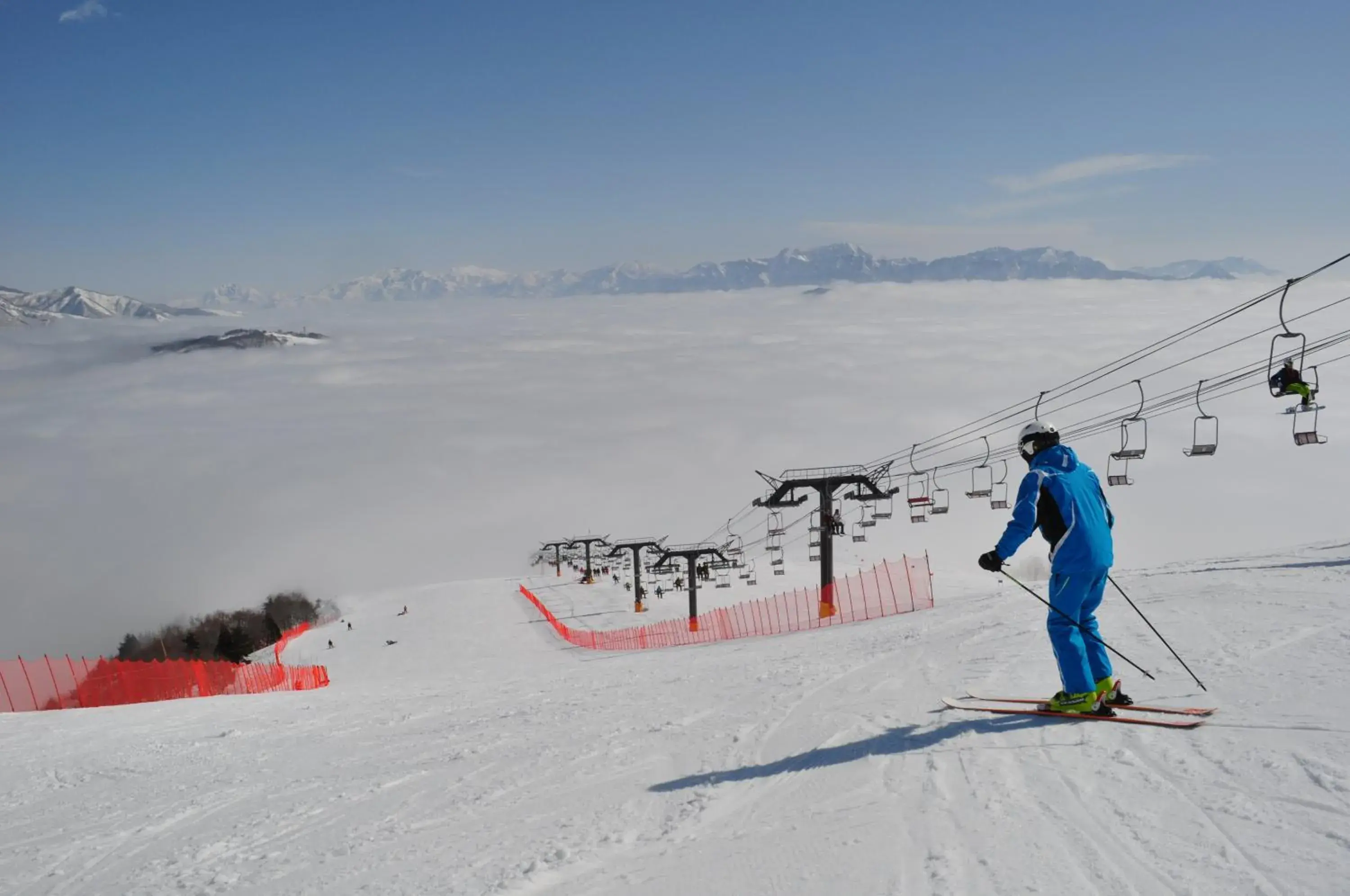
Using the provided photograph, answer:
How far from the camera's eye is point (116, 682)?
30.4 meters

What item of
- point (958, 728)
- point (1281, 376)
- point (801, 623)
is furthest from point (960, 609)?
point (801, 623)

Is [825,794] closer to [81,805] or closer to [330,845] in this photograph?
[330,845]

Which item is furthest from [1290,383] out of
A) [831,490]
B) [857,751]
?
[831,490]

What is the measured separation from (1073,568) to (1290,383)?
837cm

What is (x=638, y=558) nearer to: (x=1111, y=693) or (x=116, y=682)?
(x=116, y=682)

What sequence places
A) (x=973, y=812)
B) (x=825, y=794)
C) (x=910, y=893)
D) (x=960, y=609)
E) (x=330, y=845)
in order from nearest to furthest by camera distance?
(x=910, y=893), (x=973, y=812), (x=825, y=794), (x=330, y=845), (x=960, y=609)

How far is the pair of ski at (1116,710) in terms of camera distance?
21.7 feet

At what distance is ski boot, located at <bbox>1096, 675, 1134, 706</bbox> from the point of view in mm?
7031

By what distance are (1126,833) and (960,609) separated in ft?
49.0

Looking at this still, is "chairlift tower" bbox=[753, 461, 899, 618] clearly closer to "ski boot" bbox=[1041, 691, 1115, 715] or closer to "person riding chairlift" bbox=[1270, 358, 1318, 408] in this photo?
"person riding chairlift" bbox=[1270, 358, 1318, 408]

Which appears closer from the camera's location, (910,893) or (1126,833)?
(910,893)

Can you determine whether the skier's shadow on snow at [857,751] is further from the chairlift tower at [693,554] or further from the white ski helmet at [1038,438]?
the chairlift tower at [693,554]

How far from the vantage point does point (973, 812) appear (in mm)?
5355

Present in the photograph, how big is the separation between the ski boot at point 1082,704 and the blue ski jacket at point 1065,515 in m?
0.93
